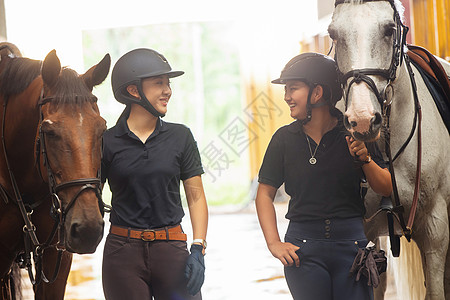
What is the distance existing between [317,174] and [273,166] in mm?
167

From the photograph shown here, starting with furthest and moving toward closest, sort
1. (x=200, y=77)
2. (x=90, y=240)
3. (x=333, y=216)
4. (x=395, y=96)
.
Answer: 1. (x=200, y=77)
2. (x=395, y=96)
3. (x=333, y=216)
4. (x=90, y=240)

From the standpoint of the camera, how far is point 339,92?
213 centimetres

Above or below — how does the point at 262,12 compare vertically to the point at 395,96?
above

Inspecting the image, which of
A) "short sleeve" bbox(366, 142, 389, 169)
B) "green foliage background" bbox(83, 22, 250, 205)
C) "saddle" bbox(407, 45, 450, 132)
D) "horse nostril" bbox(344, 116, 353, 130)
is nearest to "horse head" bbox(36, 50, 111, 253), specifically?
"horse nostril" bbox(344, 116, 353, 130)

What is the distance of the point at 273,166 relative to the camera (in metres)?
2.06

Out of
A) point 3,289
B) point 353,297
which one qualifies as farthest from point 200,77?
point 353,297

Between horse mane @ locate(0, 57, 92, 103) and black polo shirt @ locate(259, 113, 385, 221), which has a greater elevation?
horse mane @ locate(0, 57, 92, 103)

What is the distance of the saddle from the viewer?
2.54 meters

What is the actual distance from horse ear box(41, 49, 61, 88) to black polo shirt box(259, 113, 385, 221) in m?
0.80

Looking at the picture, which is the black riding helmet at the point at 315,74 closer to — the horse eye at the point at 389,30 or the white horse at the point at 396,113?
the white horse at the point at 396,113

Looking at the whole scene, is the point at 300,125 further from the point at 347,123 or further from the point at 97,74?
the point at 97,74

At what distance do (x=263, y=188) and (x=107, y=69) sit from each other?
711 mm

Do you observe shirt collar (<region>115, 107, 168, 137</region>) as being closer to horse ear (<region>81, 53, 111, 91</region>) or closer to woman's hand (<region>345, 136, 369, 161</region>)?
horse ear (<region>81, 53, 111, 91</region>)

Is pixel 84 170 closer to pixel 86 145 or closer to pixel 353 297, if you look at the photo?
pixel 86 145
